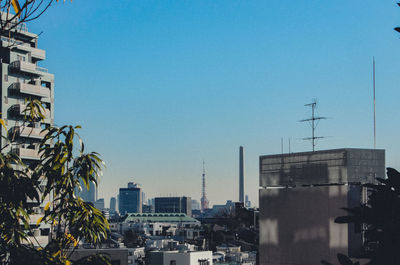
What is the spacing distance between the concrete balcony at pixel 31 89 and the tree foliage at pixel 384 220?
78.5 m

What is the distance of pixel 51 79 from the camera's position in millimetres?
87812

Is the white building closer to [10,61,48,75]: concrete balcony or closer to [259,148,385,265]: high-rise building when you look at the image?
[259,148,385,265]: high-rise building

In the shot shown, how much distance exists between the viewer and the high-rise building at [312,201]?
234 ft

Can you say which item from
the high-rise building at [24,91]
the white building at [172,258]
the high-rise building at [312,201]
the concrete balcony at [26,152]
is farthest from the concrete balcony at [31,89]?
the high-rise building at [312,201]

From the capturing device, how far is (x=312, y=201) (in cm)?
7456

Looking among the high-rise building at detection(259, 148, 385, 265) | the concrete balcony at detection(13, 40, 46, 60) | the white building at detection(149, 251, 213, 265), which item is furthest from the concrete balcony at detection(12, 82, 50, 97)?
the high-rise building at detection(259, 148, 385, 265)

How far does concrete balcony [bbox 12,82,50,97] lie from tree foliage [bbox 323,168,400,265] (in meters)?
78.5

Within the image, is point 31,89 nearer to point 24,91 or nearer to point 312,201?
point 24,91

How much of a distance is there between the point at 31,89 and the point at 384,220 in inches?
3146

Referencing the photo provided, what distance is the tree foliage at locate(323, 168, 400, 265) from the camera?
6.75 metres

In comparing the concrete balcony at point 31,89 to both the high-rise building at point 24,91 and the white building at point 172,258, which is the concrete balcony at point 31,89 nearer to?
the high-rise building at point 24,91

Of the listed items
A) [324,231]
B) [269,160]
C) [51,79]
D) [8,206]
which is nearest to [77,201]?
[8,206]

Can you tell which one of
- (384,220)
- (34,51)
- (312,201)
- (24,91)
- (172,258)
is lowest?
(172,258)

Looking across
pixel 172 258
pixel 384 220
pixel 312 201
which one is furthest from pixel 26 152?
pixel 384 220
